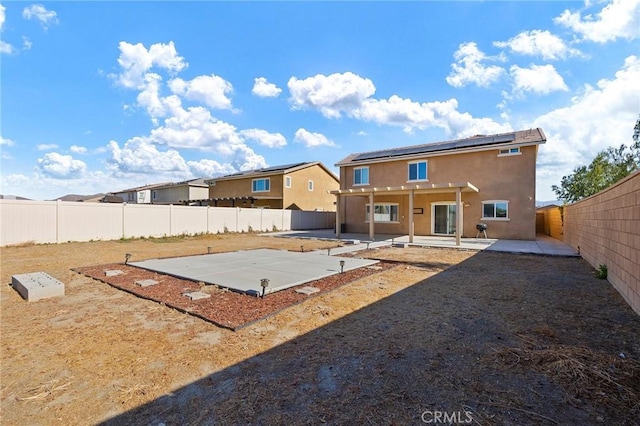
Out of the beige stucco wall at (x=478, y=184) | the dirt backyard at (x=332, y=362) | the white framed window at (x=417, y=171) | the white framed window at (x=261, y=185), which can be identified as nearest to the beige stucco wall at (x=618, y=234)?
the dirt backyard at (x=332, y=362)

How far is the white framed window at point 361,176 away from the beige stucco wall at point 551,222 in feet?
41.9

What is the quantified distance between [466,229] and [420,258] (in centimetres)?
950

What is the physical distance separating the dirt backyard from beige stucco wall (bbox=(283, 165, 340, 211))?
2390 cm

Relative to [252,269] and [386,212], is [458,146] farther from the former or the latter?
[252,269]

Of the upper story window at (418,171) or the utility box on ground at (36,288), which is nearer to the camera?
the utility box on ground at (36,288)

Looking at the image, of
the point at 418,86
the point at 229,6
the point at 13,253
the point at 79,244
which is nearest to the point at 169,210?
the point at 79,244

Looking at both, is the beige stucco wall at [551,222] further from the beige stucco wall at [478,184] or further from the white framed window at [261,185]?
the white framed window at [261,185]

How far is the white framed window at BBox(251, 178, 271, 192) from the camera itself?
2967cm

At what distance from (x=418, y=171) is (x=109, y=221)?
62.1 ft

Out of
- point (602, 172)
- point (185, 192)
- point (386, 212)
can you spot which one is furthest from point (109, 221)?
point (602, 172)

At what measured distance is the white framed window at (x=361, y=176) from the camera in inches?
894

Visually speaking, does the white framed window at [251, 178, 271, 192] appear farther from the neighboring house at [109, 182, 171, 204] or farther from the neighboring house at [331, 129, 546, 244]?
the neighboring house at [109, 182, 171, 204]

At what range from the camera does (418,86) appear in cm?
1609

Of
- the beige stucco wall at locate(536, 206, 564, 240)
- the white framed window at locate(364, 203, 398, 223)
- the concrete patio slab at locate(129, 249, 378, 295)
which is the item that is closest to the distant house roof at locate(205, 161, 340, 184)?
the white framed window at locate(364, 203, 398, 223)
